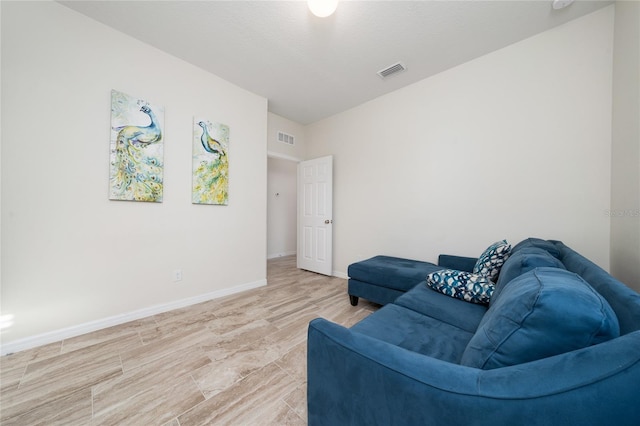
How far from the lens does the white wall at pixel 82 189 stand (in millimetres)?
1693

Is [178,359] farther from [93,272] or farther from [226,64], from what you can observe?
[226,64]

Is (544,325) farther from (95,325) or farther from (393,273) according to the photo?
(95,325)

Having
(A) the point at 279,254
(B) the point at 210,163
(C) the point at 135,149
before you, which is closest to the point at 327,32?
(B) the point at 210,163

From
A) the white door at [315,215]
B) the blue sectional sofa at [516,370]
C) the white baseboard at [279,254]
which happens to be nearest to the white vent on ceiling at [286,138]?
the white door at [315,215]

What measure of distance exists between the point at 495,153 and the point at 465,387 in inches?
100

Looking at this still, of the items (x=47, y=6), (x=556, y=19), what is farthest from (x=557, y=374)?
(x=47, y=6)

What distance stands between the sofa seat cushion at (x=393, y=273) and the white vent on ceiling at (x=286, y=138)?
8.55ft

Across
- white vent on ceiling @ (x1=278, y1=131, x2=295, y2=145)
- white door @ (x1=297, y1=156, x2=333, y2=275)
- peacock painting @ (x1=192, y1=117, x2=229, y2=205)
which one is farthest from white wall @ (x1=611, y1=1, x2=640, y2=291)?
white vent on ceiling @ (x1=278, y1=131, x2=295, y2=145)

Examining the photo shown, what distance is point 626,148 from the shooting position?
63.3 inches

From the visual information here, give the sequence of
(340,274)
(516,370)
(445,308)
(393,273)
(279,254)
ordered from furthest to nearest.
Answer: (279,254) → (340,274) → (393,273) → (445,308) → (516,370)

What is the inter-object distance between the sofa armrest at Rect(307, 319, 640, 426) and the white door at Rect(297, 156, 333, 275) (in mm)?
2875

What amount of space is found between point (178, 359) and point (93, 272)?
47.9 inches

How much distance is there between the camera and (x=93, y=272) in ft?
6.54

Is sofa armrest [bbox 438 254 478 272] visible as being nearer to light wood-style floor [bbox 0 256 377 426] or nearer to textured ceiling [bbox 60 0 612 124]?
light wood-style floor [bbox 0 256 377 426]
